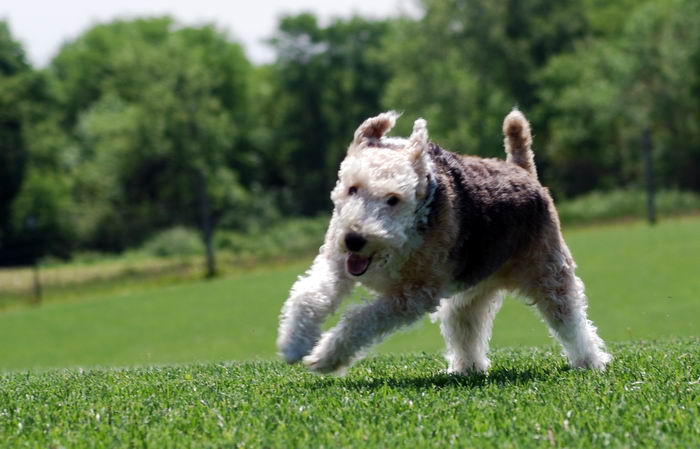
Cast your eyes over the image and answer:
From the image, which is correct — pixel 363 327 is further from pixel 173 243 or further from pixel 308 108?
pixel 308 108

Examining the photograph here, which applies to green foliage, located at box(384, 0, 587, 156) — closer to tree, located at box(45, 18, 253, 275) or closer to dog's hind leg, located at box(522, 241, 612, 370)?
tree, located at box(45, 18, 253, 275)

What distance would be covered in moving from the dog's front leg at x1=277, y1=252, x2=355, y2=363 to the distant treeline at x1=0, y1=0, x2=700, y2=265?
24545 mm

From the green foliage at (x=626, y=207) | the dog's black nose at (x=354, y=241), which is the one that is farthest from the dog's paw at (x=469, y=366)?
the green foliage at (x=626, y=207)

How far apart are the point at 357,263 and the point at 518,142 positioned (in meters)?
2.33

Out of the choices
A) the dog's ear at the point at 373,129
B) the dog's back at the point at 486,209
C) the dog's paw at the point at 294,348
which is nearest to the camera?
the dog's paw at the point at 294,348

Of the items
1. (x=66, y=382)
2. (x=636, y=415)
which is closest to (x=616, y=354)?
(x=636, y=415)

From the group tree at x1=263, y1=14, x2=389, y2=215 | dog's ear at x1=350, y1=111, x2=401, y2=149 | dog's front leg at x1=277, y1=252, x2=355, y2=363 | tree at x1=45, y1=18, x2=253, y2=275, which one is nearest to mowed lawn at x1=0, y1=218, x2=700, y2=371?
tree at x1=45, y1=18, x2=253, y2=275

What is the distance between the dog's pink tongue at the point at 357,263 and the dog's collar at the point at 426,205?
467mm

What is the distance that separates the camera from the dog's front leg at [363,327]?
5.16m

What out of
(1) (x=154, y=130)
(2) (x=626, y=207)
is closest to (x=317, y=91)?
(1) (x=154, y=130)

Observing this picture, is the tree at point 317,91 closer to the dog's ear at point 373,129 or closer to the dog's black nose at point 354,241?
the dog's ear at point 373,129

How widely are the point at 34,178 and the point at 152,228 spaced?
15966 mm

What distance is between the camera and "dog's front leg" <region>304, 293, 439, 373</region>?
5160mm

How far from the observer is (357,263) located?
518 centimetres
